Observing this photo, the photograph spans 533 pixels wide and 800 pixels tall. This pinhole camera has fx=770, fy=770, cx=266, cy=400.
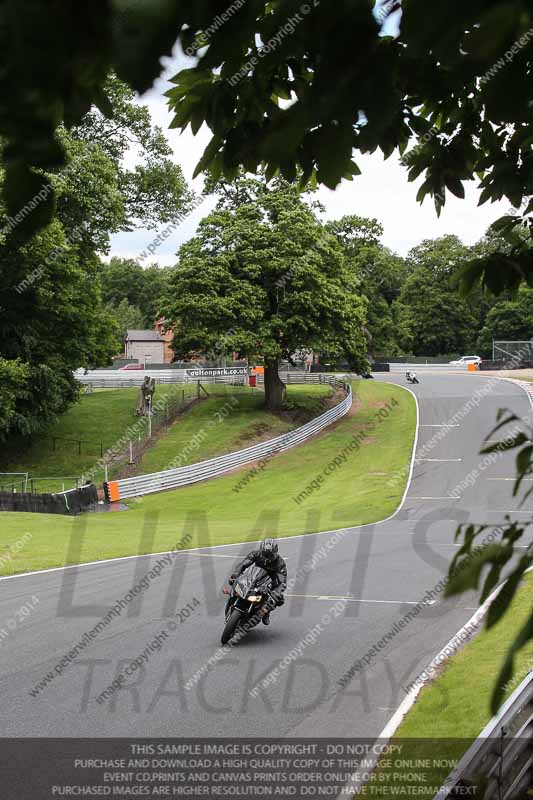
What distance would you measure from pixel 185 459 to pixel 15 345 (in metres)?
9.71

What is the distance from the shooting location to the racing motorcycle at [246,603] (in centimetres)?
1034

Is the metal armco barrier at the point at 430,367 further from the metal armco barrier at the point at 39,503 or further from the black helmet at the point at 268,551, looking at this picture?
the black helmet at the point at 268,551

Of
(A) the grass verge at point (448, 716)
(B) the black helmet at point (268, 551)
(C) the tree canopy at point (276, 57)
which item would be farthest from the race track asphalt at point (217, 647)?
(C) the tree canopy at point (276, 57)

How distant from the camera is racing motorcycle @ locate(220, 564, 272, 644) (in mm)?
10344

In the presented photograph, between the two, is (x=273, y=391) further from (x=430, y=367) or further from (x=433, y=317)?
(x=433, y=317)

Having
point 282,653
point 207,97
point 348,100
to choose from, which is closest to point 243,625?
point 282,653

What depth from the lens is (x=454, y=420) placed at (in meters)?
46.4

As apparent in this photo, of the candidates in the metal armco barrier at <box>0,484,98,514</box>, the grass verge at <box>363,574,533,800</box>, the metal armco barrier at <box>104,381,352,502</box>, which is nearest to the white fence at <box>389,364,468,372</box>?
the metal armco barrier at <box>104,381,352,502</box>

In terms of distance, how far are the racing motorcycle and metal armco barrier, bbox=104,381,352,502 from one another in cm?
2048

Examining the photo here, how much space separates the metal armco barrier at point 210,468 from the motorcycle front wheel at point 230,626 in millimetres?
20708

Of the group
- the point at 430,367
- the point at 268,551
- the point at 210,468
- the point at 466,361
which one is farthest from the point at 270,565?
the point at 466,361

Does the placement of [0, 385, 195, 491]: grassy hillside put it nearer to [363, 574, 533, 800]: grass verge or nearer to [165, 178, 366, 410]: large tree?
[165, 178, 366, 410]: large tree

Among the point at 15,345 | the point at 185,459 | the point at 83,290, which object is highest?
the point at 83,290

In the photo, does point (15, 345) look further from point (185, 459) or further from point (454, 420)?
point (454, 420)
